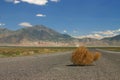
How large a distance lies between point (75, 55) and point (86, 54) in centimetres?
107

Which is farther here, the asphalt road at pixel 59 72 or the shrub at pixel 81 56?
the shrub at pixel 81 56

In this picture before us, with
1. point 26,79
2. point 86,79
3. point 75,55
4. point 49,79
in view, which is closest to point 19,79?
point 26,79

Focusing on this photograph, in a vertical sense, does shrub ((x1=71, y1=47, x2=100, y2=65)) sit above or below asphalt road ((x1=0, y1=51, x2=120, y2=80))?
above

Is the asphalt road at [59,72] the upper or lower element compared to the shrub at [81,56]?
lower

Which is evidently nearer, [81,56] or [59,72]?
[59,72]

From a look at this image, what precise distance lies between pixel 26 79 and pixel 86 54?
1241cm

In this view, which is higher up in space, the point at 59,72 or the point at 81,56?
the point at 81,56

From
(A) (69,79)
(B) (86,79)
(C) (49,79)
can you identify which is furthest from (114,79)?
(C) (49,79)

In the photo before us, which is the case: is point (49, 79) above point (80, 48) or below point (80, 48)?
below

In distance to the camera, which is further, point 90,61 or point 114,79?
point 90,61

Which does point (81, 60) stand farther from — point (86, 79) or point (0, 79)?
point (0, 79)

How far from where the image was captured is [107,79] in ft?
52.3

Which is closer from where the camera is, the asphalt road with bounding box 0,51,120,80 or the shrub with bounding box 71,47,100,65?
the asphalt road with bounding box 0,51,120,80

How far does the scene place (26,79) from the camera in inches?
614
